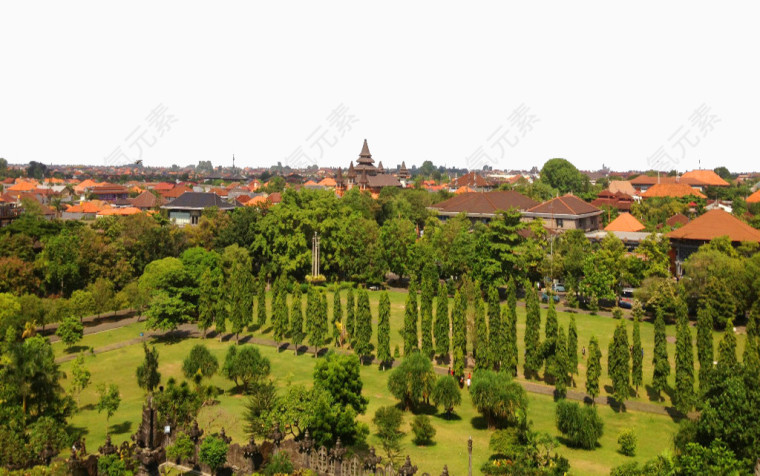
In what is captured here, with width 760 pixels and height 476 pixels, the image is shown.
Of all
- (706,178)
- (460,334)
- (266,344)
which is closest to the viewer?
(460,334)

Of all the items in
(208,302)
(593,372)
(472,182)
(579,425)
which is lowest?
(579,425)

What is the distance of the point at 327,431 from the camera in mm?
24672

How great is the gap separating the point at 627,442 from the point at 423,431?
9.36 meters

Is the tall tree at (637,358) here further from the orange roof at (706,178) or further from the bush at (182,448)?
the orange roof at (706,178)

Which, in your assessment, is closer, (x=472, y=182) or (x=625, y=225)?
(x=625, y=225)

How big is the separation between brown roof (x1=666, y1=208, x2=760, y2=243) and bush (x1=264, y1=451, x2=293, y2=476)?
51.6m

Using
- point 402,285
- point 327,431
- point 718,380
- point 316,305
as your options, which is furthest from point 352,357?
point 402,285

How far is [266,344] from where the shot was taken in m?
42.8

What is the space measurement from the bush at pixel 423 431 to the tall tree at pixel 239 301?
767 inches

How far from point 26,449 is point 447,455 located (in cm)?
1701

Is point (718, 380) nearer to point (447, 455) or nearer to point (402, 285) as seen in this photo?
point (447, 455)

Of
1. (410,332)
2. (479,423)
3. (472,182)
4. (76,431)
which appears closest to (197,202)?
(410,332)

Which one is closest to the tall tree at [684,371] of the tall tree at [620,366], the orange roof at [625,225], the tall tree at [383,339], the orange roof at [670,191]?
the tall tree at [620,366]

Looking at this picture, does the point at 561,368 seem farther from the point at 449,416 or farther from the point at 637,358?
the point at 449,416
